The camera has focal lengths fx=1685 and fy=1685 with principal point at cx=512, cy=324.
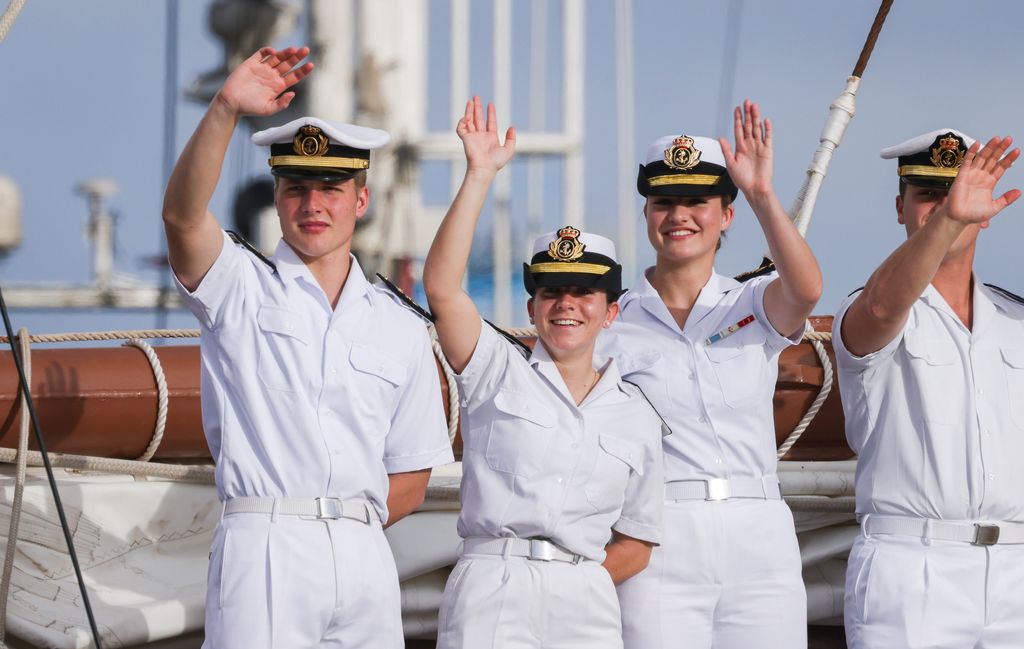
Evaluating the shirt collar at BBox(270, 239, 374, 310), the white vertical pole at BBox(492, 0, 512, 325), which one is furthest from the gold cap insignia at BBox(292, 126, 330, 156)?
the white vertical pole at BBox(492, 0, 512, 325)

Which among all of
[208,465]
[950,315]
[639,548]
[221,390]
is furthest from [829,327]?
[221,390]

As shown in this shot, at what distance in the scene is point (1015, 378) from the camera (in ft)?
13.0

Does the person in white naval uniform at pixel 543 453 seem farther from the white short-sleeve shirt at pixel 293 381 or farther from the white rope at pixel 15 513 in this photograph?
the white rope at pixel 15 513

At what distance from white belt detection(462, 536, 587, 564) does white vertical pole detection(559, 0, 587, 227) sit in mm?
9923

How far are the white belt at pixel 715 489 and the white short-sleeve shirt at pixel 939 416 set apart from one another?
0.25m

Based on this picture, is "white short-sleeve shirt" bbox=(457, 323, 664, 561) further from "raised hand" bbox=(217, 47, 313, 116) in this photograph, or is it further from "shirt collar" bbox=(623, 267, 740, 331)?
"raised hand" bbox=(217, 47, 313, 116)

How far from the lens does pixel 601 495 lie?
12.1 feet

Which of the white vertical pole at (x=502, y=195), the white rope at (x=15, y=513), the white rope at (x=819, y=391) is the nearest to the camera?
the white rope at (x=15, y=513)

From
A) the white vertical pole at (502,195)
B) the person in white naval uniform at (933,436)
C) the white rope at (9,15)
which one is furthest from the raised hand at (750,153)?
the white vertical pole at (502,195)

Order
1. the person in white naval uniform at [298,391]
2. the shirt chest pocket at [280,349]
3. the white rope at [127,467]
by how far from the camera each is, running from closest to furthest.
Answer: the person in white naval uniform at [298,391] → the shirt chest pocket at [280,349] → the white rope at [127,467]

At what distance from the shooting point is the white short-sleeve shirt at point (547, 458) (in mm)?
3613

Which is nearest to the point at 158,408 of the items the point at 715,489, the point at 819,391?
the point at 715,489

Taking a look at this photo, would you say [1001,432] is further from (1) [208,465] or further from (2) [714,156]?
(1) [208,465]

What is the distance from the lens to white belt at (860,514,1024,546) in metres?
3.81
